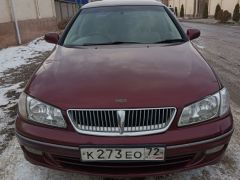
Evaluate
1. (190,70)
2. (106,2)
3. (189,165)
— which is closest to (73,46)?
(106,2)

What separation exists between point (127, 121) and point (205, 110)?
1.92ft

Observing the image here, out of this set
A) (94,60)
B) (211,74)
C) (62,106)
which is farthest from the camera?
(94,60)

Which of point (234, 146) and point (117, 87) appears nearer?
point (117, 87)

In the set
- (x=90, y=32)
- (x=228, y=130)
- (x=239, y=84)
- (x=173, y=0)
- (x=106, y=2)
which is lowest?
(x=173, y=0)

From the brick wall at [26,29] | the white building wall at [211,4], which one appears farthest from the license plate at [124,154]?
the white building wall at [211,4]

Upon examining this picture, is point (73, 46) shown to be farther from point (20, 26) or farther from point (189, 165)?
point (20, 26)

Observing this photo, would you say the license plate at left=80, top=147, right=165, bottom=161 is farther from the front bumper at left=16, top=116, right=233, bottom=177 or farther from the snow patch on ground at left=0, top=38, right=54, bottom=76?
the snow patch on ground at left=0, top=38, right=54, bottom=76

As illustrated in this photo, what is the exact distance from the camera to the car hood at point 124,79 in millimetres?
2090

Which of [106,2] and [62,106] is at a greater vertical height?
[106,2]

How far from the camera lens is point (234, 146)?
3.00m

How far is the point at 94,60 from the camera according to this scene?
8.92ft

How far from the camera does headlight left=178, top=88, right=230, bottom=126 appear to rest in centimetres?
210

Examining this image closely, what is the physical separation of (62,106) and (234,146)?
1860 millimetres

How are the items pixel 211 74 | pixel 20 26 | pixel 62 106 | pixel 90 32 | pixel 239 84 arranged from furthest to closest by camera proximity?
pixel 20 26 → pixel 239 84 → pixel 90 32 → pixel 211 74 → pixel 62 106
